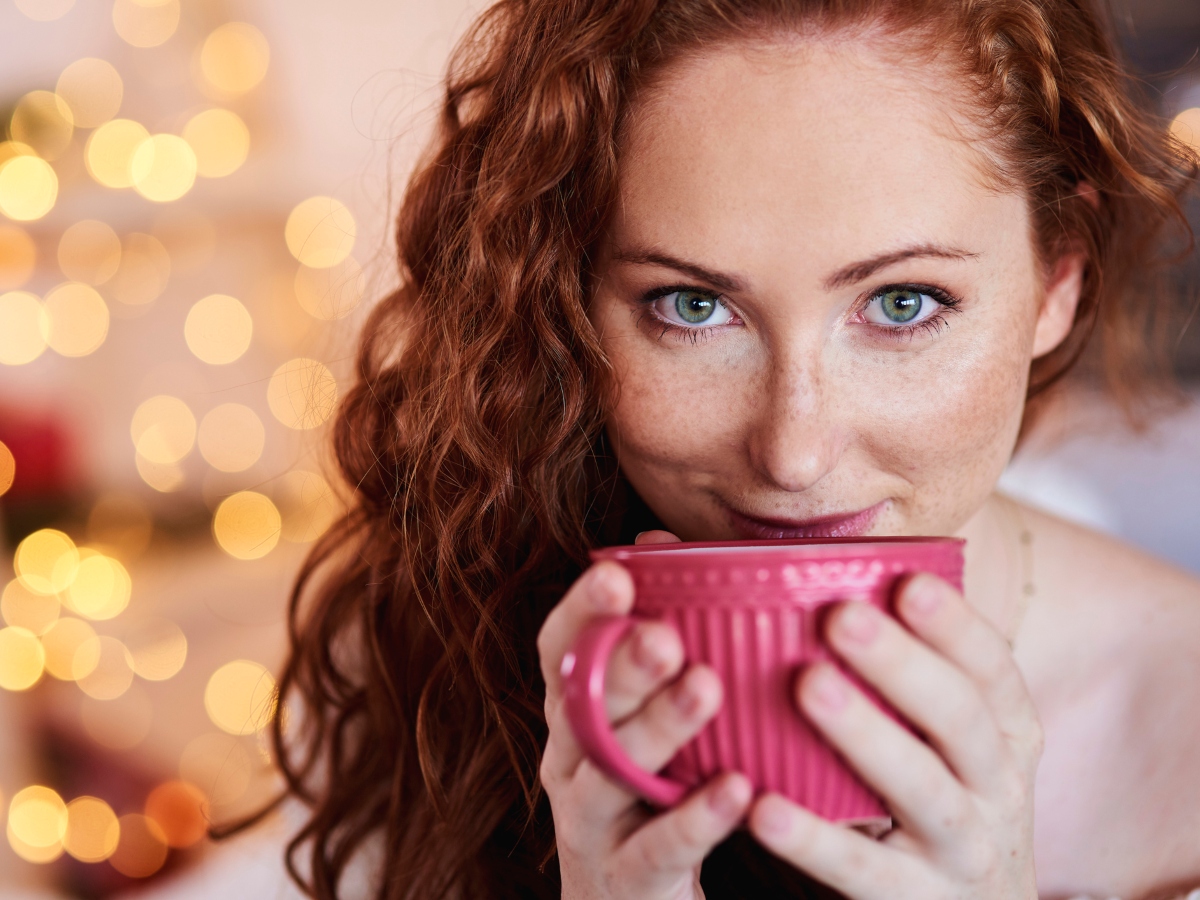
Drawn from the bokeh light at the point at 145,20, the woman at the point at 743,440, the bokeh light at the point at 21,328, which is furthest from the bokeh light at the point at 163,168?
the woman at the point at 743,440

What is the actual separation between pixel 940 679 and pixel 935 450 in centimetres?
35

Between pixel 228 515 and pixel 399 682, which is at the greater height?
pixel 399 682

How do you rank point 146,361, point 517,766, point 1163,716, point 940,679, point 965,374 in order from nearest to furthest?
point 940,679 → point 965,374 → point 517,766 → point 1163,716 → point 146,361

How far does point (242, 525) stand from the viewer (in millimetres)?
2717

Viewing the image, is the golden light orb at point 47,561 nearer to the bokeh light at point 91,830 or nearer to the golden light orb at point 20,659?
the golden light orb at point 20,659

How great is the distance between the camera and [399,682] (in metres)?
1.20

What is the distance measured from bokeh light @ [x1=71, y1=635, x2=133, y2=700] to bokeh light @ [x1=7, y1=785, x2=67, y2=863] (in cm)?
27

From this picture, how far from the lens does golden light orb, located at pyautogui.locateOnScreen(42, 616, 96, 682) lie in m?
2.46

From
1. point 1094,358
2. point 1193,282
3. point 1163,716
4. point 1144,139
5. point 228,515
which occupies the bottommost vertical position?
point 228,515

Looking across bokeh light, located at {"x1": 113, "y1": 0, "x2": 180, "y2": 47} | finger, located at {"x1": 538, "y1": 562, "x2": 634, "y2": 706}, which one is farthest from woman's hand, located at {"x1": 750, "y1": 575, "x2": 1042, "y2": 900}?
bokeh light, located at {"x1": 113, "y1": 0, "x2": 180, "y2": 47}

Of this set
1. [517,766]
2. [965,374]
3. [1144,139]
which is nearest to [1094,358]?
[1144,139]

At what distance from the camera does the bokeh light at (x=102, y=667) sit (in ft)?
8.25

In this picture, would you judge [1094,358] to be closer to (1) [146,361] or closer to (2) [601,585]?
(2) [601,585]

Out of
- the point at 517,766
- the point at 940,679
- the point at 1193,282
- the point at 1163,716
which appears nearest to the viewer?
the point at 940,679
